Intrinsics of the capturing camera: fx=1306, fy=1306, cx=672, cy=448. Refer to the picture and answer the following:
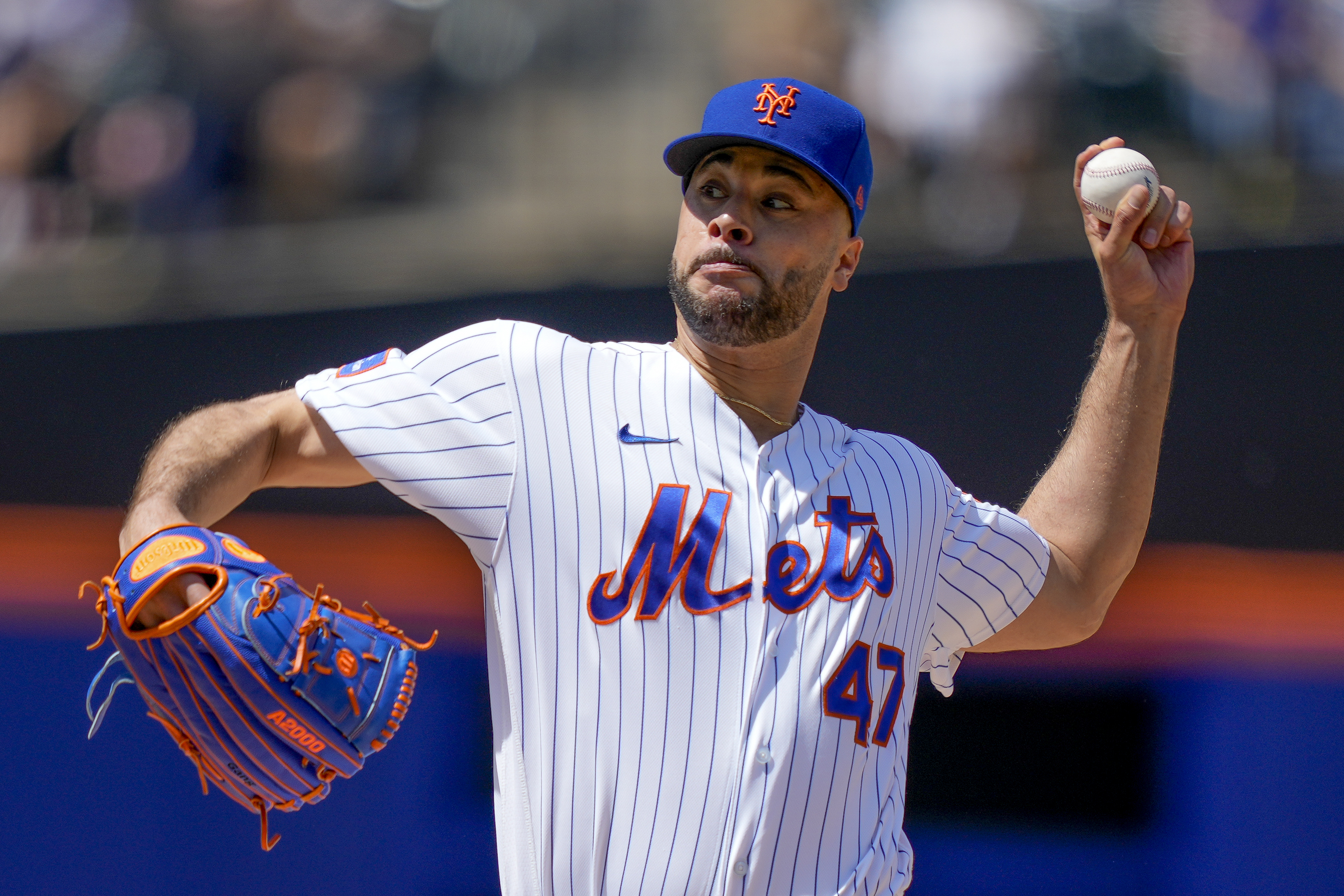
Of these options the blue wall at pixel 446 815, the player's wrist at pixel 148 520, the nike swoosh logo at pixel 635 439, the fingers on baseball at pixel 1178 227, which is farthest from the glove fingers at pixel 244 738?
the blue wall at pixel 446 815

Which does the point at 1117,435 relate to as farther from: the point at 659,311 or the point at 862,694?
the point at 659,311

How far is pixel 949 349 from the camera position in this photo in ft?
11.2

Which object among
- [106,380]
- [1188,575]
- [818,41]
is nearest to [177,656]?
[1188,575]

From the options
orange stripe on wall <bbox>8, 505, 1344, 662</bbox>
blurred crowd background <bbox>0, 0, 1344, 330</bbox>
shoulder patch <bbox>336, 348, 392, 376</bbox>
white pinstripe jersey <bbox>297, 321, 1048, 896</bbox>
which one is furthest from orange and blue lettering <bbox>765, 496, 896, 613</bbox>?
blurred crowd background <bbox>0, 0, 1344, 330</bbox>

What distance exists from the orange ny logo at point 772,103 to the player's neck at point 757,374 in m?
0.27

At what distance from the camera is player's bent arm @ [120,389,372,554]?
4.70ft

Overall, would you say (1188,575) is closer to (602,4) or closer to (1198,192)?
(1198,192)

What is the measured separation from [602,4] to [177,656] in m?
3.62

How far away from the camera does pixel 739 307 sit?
1718 mm

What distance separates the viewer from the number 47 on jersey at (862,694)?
5.12ft

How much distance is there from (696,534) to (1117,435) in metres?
0.75

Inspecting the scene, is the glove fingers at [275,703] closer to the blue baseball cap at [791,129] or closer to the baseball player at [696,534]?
the baseball player at [696,534]

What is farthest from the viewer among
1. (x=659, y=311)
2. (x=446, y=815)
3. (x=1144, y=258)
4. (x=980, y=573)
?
(x=659, y=311)

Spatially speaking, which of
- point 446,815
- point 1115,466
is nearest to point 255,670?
point 1115,466
